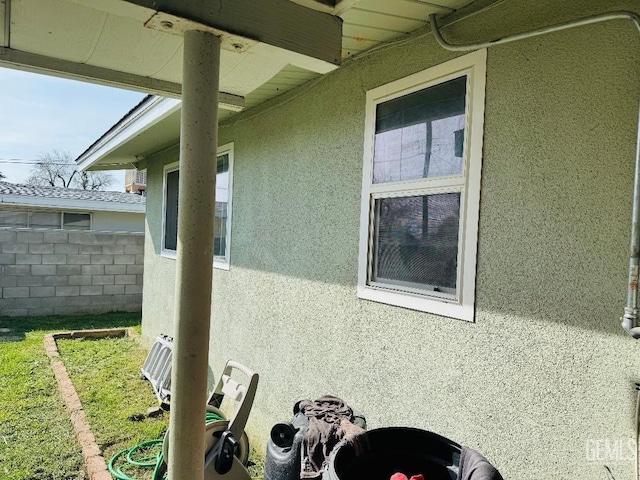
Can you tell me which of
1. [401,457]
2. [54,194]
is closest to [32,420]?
[401,457]

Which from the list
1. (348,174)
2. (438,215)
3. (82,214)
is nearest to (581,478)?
(438,215)

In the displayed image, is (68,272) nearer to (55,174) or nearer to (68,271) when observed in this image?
(68,271)

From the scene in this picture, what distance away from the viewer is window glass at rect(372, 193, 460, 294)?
246 centimetres

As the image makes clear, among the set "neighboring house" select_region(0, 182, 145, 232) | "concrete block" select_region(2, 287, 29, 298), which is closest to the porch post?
"concrete block" select_region(2, 287, 29, 298)

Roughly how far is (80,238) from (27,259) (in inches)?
45.5

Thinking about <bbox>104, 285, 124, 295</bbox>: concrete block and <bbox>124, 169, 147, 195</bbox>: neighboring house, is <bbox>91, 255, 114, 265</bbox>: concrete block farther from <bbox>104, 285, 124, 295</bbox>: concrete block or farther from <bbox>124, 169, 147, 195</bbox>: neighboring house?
<bbox>124, 169, 147, 195</bbox>: neighboring house

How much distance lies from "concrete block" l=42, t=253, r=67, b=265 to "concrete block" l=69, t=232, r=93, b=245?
1.37 feet

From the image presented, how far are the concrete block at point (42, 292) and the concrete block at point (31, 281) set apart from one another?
0.30ft

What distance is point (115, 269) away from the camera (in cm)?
1061

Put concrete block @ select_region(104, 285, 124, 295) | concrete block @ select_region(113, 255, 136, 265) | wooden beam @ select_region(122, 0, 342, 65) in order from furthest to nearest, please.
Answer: concrete block @ select_region(113, 255, 136, 265)
concrete block @ select_region(104, 285, 124, 295)
wooden beam @ select_region(122, 0, 342, 65)

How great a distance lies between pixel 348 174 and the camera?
3.21 metres

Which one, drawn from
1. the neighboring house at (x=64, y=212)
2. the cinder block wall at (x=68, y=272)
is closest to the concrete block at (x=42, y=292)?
the cinder block wall at (x=68, y=272)

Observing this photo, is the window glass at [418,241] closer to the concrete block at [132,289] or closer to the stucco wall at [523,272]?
the stucco wall at [523,272]

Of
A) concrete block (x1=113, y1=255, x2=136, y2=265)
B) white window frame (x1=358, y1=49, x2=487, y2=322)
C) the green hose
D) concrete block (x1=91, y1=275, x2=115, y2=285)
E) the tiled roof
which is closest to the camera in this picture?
white window frame (x1=358, y1=49, x2=487, y2=322)
